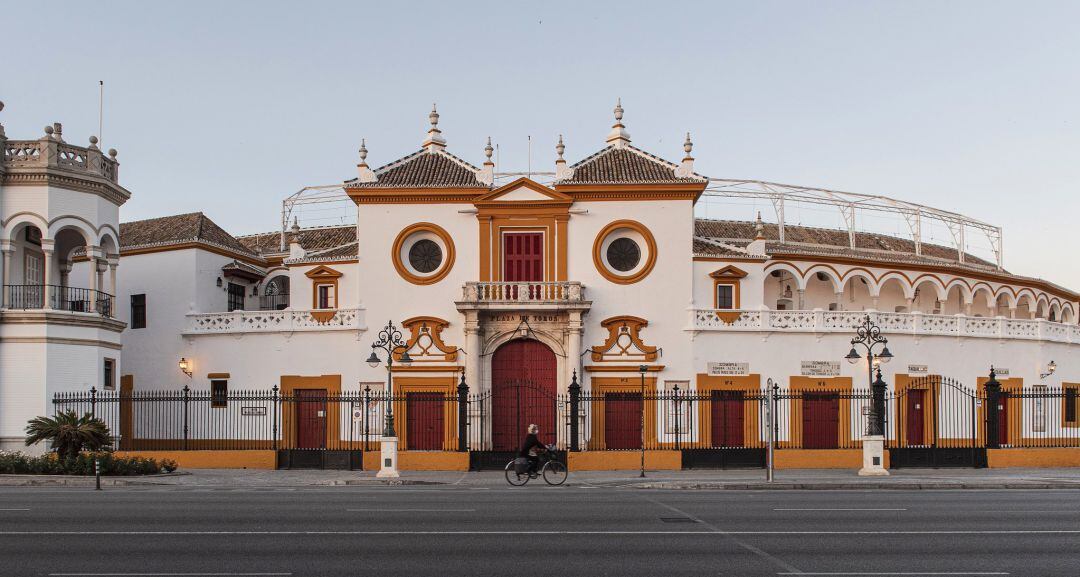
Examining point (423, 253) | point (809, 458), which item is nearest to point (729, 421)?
point (809, 458)

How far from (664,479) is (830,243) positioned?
96.8 ft

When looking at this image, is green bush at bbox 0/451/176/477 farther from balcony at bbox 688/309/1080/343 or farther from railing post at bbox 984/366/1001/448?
railing post at bbox 984/366/1001/448

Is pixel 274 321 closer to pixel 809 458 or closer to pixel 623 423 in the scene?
pixel 623 423

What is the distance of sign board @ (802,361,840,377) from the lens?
128ft

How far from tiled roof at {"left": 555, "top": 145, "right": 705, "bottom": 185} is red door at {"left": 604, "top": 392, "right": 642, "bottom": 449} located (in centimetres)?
775

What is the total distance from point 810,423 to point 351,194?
61.4ft

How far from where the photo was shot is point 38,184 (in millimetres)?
33312

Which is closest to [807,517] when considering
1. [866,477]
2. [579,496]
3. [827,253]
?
[579,496]

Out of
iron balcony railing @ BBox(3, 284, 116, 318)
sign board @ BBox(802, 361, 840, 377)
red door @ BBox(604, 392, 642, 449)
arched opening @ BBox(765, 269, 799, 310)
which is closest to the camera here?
iron balcony railing @ BBox(3, 284, 116, 318)

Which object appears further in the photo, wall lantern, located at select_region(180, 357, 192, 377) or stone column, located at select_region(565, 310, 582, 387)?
wall lantern, located at select_region(180, 357, 192, 377)

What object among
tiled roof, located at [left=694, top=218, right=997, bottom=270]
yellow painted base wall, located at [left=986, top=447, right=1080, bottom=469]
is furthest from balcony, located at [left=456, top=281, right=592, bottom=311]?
yellow painted base wall, located at [left=986, top=447, right=1080, bottom=469]

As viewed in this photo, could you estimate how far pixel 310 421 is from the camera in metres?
39.0

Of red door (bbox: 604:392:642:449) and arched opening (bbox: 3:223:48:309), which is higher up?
arched opening (bbox: 3:223:48:309)

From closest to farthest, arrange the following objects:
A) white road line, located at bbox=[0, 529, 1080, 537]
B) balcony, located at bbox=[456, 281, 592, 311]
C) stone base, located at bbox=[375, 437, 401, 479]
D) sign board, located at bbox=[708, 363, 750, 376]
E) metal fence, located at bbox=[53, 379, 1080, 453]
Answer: white road line, located at bbox=[0, 529, 1080, 537] → stone base, located at bbox=[375, 437, 401, 479] → metal fence, located at bbox=[53, 379, 1080, 453] → balcony, located at bbox=[456, 281, 592, 311] → sign board, located at bbox=[708, 363, 750, 376]
